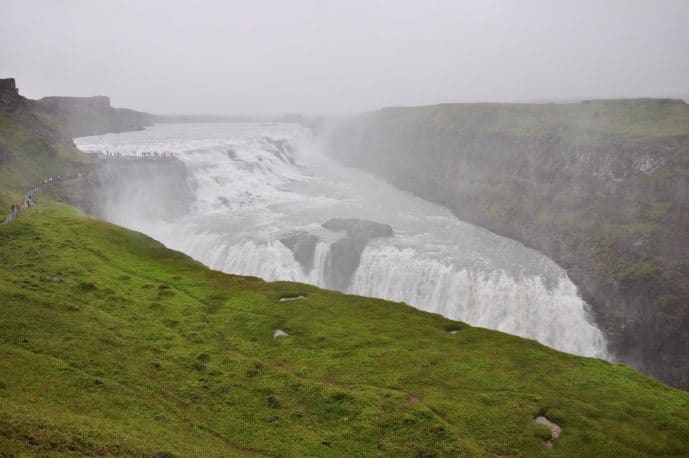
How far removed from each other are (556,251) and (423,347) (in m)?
47.3

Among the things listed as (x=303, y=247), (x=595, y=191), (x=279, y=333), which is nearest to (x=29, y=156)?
(x=303, y=247)

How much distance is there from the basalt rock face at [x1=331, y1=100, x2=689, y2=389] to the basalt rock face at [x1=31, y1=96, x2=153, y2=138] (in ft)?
290

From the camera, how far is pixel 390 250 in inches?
2352

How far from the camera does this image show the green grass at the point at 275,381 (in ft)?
53.0

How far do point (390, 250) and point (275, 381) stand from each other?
40017 mm

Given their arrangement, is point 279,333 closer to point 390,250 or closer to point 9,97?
point 390,250

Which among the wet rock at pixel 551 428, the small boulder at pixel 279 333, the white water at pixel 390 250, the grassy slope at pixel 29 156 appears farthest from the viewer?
the grassy slope at pixel 29 156

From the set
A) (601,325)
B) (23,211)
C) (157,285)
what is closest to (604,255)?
(601,325)

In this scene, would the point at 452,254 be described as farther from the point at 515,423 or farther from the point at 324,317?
the point at 515,423

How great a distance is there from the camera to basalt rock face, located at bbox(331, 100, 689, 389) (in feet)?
171

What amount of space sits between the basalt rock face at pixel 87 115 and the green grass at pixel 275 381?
11717 centimetres

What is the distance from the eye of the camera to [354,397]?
19.9m

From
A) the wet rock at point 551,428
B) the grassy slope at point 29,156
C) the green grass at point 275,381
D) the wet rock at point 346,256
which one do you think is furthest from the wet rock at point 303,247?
the wet rock at point 551,428

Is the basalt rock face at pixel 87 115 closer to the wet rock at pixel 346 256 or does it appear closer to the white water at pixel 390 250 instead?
the white water at pixel 390 250
